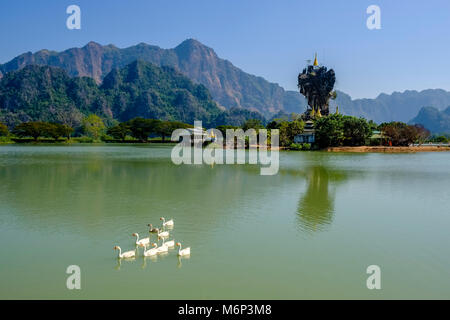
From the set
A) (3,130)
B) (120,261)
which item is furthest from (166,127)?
(120,261)

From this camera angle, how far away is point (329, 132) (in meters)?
56.7

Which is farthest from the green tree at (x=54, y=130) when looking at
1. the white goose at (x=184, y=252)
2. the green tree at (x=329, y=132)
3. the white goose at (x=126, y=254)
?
the white goose at (x=184, y=252)

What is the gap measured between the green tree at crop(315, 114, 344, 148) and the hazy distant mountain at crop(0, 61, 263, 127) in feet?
263

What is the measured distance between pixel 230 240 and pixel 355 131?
52528 mm

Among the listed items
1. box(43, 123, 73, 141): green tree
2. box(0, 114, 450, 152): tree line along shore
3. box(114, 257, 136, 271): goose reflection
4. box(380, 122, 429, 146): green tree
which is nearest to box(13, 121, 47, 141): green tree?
box(0, 114, 450, 152): tree line along shore

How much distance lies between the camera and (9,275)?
727cm

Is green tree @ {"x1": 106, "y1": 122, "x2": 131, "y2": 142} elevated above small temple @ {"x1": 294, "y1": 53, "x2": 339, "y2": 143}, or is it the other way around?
small temple @ {"x1": 294, "y1": 53, "x2": 339, "y2": 143}

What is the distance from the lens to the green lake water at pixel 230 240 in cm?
691

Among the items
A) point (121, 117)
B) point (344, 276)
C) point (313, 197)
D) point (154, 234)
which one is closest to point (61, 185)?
point (154, 234)

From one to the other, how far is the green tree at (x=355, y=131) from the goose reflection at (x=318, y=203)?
36.3 m

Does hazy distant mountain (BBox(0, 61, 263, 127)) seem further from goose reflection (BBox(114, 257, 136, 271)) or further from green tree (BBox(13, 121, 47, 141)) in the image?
goose reflection (BBox(114, 257, 136, 271))

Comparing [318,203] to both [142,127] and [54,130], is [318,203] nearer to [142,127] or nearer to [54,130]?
[54,130]

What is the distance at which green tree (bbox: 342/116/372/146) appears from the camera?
57.8 m
